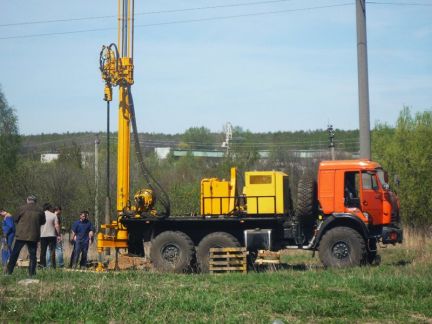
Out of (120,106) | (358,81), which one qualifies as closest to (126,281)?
(120,106)

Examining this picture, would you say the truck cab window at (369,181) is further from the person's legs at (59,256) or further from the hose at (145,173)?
the person's legs at (59,256)

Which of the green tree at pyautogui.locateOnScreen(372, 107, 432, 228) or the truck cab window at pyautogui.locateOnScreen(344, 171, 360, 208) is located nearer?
the truck cab window at pyautogui.locateOnScreen(344, 171, 360, 208)

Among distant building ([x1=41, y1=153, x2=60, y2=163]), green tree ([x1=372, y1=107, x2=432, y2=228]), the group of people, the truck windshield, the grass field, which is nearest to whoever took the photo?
the grass field

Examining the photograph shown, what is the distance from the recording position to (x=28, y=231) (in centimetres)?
1589

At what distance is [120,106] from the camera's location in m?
20.2

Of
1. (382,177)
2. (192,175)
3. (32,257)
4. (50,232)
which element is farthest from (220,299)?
(192,175)

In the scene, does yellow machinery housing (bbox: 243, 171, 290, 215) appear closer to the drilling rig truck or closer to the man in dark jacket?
the drilling rig truck

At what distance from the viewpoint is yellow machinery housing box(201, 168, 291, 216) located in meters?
18.9

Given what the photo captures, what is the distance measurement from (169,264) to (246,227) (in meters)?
2.26

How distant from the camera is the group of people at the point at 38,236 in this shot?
626 inches

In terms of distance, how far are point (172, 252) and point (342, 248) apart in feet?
14.7

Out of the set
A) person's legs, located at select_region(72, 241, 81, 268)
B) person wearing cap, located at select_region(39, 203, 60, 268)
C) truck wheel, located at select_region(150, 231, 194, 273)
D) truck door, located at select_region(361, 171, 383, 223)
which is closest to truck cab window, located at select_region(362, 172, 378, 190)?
truck door, located at select_region(361, 171, 383, 223)

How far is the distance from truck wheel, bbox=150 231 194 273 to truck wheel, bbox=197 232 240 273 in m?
0.28

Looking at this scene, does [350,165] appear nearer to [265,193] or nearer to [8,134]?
[265,193]
